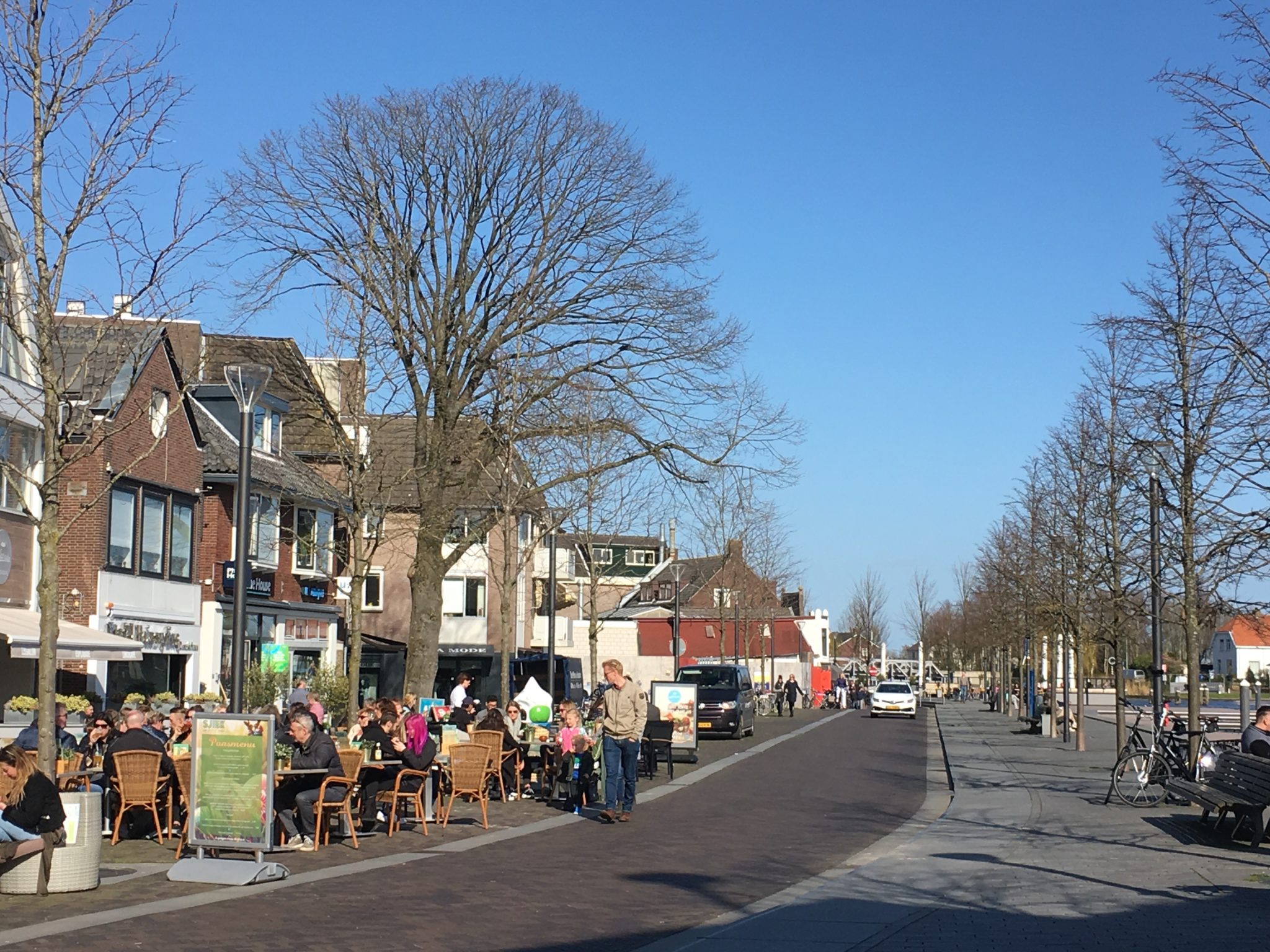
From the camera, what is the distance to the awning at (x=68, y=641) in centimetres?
2544

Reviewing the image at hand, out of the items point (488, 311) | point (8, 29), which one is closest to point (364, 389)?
point (488, 311)

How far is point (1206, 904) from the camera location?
11.2m

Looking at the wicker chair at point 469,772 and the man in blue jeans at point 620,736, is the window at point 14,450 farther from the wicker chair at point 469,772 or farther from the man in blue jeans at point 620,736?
the man in blue jeans at point 620,736

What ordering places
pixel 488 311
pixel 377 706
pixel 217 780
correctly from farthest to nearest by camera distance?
pixel 488 311
pixel 377 706
pixel 217 780

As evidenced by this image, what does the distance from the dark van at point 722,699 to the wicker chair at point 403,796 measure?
883 inches

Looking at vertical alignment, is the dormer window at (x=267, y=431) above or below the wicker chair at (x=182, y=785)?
above

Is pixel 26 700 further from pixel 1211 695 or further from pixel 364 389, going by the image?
pixel 1211 695

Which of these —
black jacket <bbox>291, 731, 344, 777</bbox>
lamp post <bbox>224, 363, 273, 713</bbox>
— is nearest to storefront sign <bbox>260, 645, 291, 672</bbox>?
lamp post <bbox>224, 363, 273, 713</bbox>

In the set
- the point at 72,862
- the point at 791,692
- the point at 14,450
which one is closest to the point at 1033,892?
the point at 72,862

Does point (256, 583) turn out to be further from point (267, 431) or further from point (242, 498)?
point (242, 498)

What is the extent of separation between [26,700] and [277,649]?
864cm

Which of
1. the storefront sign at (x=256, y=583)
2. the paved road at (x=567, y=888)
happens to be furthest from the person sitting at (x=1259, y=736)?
the storefront sign at (x=256, y=583)

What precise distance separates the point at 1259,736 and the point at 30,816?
510 inches

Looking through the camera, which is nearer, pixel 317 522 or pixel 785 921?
pixel 785 921
